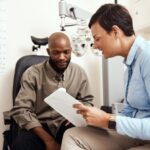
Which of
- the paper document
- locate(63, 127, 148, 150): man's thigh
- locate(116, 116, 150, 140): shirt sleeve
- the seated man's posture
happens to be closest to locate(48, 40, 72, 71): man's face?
the seated man's posture

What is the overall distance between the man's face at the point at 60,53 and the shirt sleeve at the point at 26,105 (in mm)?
172

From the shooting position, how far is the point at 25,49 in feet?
6.86

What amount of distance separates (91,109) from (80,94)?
669 millimetres

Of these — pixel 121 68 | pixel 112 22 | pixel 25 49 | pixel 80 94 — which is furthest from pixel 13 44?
pixel 112 22

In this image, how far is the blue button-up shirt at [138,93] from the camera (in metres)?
1.00

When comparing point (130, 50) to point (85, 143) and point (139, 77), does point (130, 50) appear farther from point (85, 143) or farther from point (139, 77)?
→ point (85, 143)

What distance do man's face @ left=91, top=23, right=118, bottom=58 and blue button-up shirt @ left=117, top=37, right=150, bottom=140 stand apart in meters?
0.08

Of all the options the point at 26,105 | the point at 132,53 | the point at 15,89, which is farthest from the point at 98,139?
the point at 15,89

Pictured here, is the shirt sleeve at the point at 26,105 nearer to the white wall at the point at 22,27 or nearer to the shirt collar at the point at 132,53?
the white wall at the point at 22,27

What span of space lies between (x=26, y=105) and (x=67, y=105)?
0.42m

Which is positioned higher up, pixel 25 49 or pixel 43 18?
pixel 43 18

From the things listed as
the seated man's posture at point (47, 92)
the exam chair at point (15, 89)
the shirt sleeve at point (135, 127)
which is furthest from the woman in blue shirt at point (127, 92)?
the exam chair at point (15, 89)

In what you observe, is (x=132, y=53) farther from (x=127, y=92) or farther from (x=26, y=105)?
(x=26, y=105)

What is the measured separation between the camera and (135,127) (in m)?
1.00
